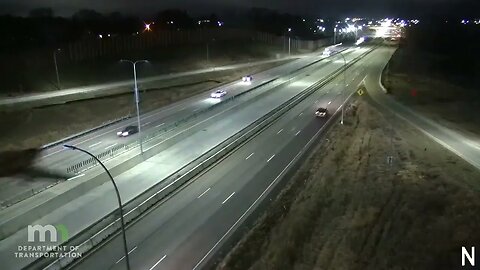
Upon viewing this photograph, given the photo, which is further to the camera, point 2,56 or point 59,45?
point 59,45

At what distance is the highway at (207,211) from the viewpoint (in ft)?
76.8

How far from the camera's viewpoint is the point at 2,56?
77375 mm

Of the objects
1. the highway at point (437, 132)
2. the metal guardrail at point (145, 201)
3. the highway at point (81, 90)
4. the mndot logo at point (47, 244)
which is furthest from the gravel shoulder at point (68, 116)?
the highway at point (437, 132)

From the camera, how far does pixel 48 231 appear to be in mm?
25734

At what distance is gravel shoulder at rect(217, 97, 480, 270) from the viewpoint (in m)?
23.5

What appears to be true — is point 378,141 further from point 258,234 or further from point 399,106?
point 258,234

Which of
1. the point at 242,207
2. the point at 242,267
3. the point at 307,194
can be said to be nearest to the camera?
the point at 242,267

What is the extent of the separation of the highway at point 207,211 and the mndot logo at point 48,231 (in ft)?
10.1

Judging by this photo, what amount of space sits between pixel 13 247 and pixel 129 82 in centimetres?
5736

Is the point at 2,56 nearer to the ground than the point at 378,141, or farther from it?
farther from it

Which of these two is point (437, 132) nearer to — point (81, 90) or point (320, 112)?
point (320, 112)

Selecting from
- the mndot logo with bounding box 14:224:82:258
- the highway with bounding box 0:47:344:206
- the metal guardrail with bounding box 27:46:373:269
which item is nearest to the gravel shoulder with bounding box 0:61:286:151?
the highway with bounding box 0:47:344:206

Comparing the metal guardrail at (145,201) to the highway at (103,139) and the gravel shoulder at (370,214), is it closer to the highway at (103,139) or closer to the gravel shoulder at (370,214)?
the gravel shoulder at (370,214)

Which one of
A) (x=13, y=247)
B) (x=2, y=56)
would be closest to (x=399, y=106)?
(x=13, y=247)
